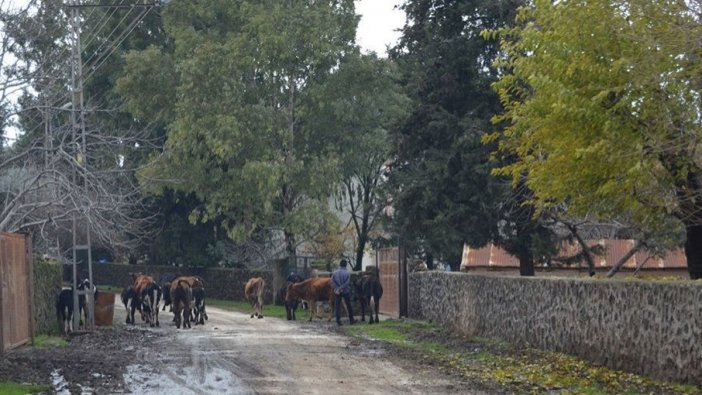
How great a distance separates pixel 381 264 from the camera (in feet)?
138

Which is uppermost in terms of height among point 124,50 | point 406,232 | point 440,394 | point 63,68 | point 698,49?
point 124,50

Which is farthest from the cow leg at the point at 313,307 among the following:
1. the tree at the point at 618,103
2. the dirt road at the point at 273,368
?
the tree at the point at 618,103

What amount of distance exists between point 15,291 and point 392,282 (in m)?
19.2

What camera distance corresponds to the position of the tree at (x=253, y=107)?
151 feet

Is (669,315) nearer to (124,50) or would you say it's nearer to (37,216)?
(37,216)

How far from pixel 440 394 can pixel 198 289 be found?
68.8 ft

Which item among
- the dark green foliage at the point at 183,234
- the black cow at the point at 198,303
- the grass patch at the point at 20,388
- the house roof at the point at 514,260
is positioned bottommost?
the grass patch at the point at 20,388

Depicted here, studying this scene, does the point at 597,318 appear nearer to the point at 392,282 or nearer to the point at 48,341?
the point at 48,341

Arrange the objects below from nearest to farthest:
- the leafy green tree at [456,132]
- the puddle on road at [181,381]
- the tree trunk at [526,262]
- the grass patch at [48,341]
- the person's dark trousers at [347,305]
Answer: the puddle on road at [181,381], the grass patch at [48,341], the leafy green tree at [456,132], the tree trunk at [526,262], the person's dark trousers at [347,305]

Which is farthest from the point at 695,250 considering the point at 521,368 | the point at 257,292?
the point at 257,292

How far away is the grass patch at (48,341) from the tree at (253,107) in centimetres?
1931

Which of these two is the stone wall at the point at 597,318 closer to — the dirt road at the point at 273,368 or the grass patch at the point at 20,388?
the dirt road at the point at 273,368

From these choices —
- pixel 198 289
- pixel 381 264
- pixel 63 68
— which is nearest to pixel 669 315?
pixel 63 68

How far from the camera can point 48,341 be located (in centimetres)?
2584
